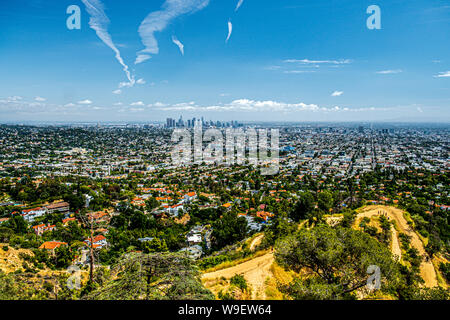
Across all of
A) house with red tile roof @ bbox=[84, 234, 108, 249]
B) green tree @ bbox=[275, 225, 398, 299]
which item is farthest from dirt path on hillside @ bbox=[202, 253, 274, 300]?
house with red tile roof @ bbox=[84, 234, 108, 249]

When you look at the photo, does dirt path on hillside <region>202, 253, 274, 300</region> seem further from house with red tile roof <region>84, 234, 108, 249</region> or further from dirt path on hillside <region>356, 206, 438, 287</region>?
house with red tile roof <region>84, 234, 108, 249</region>

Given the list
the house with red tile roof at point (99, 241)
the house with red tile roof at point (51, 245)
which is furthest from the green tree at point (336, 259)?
the house with red tile roof at point (99, 241)

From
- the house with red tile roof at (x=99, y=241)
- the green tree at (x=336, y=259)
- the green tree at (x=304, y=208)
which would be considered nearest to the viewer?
the green tree at (x=336, y=259)

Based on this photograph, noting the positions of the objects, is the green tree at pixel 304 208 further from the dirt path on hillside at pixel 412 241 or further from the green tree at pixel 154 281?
the green tree at pixel 154 281

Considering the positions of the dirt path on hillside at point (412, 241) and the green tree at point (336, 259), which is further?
the dirt path on hillside at point (412, 241)

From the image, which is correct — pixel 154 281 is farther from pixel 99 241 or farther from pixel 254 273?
pixel 99 241
